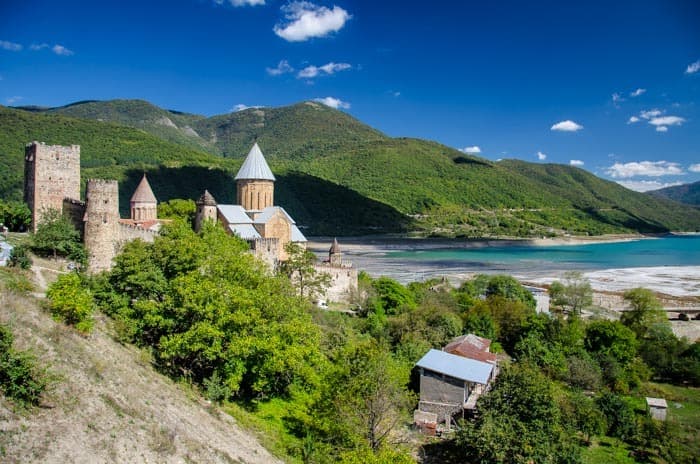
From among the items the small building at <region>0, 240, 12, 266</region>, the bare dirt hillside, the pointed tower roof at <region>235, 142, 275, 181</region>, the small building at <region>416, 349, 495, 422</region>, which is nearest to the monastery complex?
the pointed tower roof at <region>235, 142, 275, 181</region>

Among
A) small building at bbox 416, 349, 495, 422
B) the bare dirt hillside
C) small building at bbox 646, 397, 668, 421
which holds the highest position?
the bare dirt hillside

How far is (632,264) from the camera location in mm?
64750

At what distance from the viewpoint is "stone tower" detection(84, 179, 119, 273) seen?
17297 mm

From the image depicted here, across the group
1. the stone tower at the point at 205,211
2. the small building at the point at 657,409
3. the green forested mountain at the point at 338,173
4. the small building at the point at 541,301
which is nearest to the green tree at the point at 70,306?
the stone tower at the point at 205,211

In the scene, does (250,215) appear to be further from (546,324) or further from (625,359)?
(625,359)

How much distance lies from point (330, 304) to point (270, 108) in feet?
559

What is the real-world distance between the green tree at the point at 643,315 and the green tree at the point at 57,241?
2986 cm

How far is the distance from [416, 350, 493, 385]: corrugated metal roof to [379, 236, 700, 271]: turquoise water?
36239 millimetres

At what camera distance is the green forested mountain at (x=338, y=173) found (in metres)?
68.9

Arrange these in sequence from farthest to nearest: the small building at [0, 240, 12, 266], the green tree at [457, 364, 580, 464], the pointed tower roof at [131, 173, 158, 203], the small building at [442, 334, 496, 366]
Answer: the pointed tower roof at [131, 173, 158, 203], the small building at [442, 334, 496, 366], the small building at [0, 240, 12, 266], the green tree at [457, 364, 580, 464]

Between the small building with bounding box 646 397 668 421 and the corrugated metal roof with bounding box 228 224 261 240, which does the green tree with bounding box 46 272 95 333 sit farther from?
the small building with bounding box 646 397 668 421

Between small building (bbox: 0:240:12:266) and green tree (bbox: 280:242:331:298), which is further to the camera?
green tree (bbox: 280:242:331:298)

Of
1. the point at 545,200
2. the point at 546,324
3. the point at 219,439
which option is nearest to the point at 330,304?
the point at 546,324

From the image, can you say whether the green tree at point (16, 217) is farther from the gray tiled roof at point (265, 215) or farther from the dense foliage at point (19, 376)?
the dense foliage at point (19, 376)
